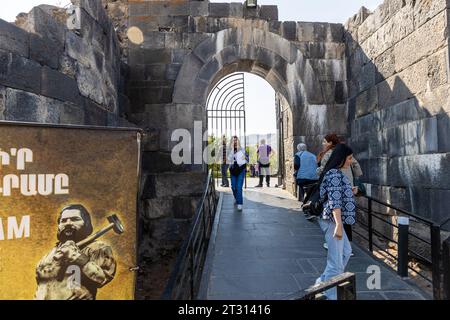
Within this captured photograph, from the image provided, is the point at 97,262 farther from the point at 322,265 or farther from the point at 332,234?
the point at 322,265

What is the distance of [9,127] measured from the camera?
5.45 ft

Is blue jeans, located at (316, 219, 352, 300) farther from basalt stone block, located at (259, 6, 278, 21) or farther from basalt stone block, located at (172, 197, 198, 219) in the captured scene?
basalt stone block, located at (259, 6, 278, 21)

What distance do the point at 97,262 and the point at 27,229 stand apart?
42cm

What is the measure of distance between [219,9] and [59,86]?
13.9 ft

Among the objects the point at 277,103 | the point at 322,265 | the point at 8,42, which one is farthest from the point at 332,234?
the point at 277,103

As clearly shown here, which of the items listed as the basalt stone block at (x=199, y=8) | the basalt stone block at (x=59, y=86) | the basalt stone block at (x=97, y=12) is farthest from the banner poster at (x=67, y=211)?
the basalt stone block at (x=199, y=8)

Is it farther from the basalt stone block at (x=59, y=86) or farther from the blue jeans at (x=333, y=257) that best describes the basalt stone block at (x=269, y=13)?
the blue jeans at (x=333, y=257)

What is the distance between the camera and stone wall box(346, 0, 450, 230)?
13.6 ft

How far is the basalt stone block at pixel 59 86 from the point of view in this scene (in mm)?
3326

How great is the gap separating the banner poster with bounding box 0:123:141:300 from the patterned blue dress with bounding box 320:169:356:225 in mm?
1533

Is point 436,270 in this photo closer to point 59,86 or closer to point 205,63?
point 59,86

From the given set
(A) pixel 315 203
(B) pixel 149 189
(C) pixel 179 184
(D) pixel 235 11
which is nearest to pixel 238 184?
(C) pixel 179 184

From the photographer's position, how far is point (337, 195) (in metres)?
2.56

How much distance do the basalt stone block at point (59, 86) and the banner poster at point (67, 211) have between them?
187 centimetres
